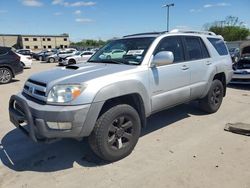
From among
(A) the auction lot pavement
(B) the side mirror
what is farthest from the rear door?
(B) the side mirror

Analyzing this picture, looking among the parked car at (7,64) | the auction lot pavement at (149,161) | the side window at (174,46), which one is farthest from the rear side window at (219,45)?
the parked car at (7,64)

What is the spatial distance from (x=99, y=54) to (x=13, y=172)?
8.64 ft

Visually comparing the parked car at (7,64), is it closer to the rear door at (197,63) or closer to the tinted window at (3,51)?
the tinted window at (3,51)

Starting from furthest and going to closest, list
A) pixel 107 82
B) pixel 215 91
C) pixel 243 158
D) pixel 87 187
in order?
pixel 215 91, pixel 243 158, pixel 107 82, pixel 87 187

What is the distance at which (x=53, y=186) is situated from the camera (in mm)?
3051

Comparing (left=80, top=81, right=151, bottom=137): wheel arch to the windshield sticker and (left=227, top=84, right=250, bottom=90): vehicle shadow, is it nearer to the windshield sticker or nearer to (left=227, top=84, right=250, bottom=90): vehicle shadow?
the windshield sticker

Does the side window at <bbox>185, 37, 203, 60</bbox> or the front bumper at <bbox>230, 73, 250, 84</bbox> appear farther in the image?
the front bumper at <bbox>230, 73, 250, 84</bbox>

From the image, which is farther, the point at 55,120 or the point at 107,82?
the point at 107,82

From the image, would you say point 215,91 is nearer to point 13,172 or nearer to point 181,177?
point 181,177

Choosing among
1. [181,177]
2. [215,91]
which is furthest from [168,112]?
[181,177]

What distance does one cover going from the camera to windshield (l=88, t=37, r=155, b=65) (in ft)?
13.4

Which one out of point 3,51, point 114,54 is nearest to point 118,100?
point 114,54

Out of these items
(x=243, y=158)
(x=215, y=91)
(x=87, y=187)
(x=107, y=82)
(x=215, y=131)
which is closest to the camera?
(x=87, y=187)

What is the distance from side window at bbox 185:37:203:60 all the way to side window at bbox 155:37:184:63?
0.24 m
